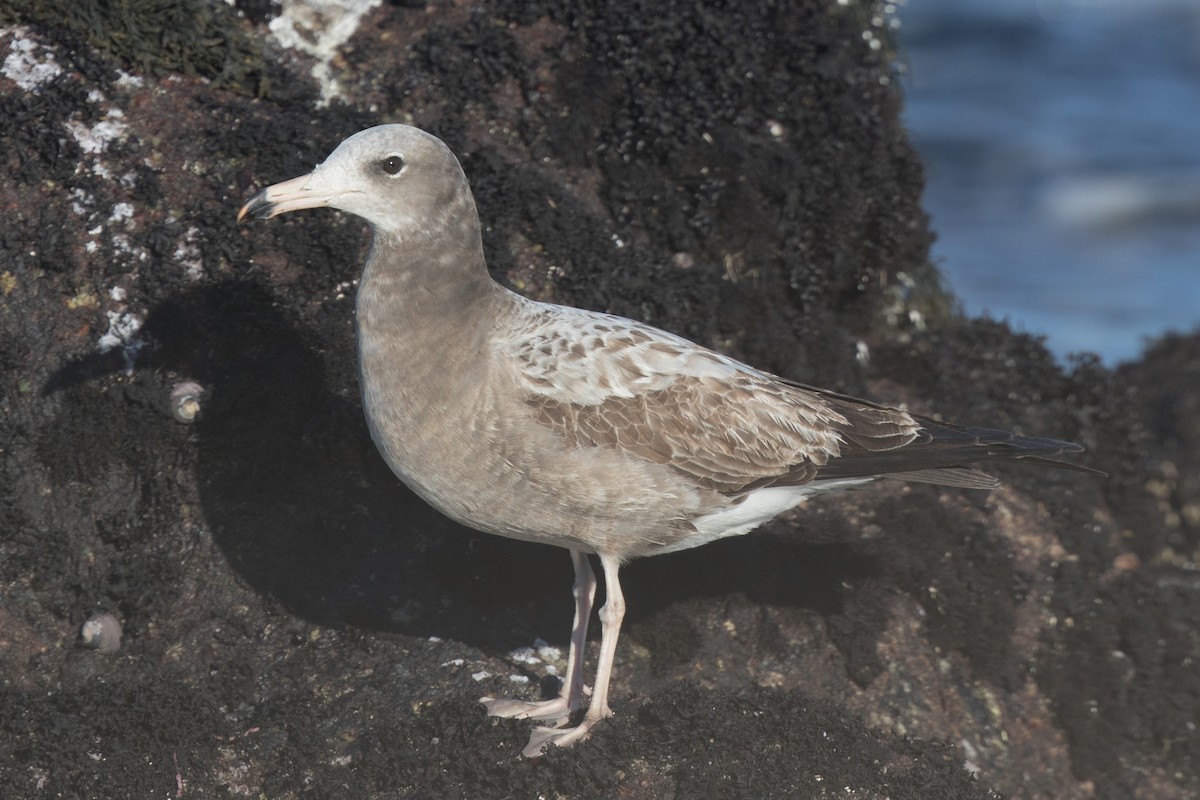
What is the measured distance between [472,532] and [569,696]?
110 cm

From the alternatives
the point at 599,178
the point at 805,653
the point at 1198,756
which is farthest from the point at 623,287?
the point at 1198,756

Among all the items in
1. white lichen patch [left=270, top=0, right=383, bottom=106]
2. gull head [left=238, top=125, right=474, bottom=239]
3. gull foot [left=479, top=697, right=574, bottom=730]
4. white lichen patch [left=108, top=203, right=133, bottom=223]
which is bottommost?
white lichen patch [left=108, top=203, right=133, bottom=223]

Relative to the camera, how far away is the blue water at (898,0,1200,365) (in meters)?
16.6

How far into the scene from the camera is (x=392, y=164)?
4.63 m

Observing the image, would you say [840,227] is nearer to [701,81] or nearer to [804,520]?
[701,81]

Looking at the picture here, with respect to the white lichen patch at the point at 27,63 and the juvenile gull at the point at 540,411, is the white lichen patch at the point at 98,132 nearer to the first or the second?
→ the white lichen patch at the point at 27,63

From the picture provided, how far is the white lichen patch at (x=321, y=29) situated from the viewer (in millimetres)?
6613

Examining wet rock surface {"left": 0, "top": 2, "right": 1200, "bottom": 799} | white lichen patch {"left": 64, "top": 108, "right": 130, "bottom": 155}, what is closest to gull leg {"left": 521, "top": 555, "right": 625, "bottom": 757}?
wet rock surface {"left": 0, "top": 2, "right": 1200, "bottom": 799}

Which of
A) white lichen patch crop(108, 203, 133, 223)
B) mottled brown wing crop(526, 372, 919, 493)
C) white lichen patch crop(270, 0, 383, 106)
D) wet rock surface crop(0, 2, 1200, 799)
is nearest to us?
mottled brown wing crop(526, 372, 919, 493)

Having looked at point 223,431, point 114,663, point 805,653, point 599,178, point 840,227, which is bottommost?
point 114,663

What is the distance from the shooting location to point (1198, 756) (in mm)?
6422

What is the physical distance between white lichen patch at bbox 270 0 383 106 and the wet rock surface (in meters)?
0.08

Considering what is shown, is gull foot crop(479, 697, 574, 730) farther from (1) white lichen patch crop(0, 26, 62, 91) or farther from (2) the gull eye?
(1) white lichen patch crop(0, 26, 62, 91)

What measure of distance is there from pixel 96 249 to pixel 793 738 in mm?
4132
